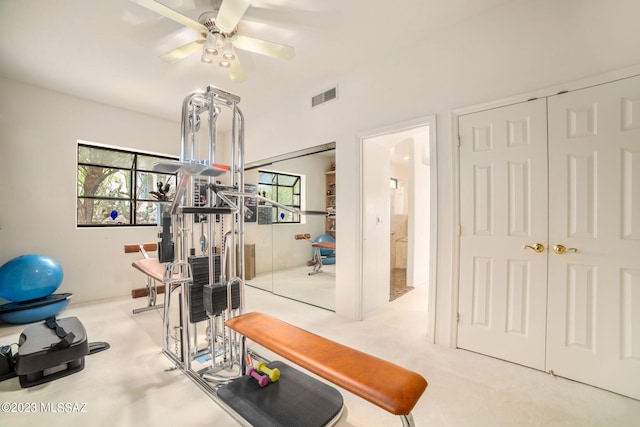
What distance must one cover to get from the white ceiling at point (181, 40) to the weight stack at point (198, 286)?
2.07 meters

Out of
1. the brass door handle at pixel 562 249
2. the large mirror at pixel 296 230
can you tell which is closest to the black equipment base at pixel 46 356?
the large mirror at pixel 296 230

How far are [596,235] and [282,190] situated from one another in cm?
360

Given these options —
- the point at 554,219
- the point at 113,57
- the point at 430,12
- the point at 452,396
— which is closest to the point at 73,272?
the point at 113,57

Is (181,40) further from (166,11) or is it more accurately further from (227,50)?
(166,11)

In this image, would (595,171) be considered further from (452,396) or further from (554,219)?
(452,396)

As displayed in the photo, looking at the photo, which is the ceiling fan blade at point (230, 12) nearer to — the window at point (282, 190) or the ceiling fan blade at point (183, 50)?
the ceiling fan blade at point (183, 50)

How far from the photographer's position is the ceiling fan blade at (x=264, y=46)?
212cm

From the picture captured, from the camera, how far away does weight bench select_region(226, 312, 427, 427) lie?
3.32ft

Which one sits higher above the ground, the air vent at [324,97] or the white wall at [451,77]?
the air vent at [324,97]

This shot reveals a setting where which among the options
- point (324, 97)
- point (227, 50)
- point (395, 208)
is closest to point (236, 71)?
point (227, 50)

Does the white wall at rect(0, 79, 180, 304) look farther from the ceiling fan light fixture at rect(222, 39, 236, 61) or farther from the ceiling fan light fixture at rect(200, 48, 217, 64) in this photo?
the ceiling fan light fixture at rect(222, 39, 236, 61)

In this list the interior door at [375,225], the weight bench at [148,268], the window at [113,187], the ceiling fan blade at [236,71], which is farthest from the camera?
the window at [113,187]

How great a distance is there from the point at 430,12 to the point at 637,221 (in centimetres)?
216

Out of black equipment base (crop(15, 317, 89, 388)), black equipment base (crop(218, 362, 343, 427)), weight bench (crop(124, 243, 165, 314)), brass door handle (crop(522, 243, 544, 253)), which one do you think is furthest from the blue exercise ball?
brass door handle (crop(522, 243, 544, 253))
